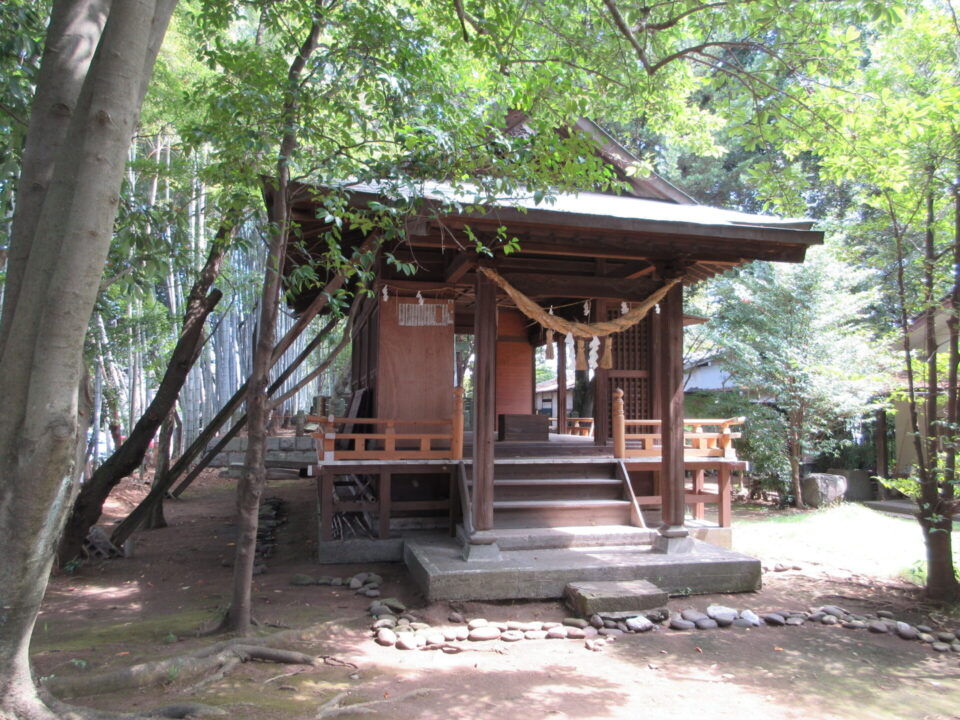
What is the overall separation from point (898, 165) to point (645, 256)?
8.85ft

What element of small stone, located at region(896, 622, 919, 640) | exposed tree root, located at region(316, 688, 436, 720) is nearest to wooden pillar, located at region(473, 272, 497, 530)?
exposed tree root, located at region(316, 688, 436, 720)

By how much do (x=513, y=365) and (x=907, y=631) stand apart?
8494mm

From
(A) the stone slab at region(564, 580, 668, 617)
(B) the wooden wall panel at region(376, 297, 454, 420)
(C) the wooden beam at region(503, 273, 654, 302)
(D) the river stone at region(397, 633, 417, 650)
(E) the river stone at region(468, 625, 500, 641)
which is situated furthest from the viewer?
(B) the wooden wall panel at region(376, 297, 454, 420)

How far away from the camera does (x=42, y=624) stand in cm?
574

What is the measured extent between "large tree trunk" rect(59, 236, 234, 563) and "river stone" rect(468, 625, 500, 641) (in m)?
5.06

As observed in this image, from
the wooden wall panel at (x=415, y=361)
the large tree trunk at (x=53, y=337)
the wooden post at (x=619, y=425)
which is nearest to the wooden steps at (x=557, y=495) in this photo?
the wooden post at (x=619, y=425)

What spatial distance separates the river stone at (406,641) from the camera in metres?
5.20

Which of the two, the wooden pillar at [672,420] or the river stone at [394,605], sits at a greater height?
the wooden pillar at [672,420]

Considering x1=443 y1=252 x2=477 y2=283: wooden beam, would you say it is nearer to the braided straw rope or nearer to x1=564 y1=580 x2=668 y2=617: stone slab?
the braided straw rope

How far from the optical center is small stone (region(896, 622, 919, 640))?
5.80m

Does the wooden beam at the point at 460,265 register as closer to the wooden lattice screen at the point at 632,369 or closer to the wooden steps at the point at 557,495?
the wooden steps at the point at 557,495

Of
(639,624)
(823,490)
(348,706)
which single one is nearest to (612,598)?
(639,624)

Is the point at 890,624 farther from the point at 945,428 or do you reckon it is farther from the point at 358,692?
the point at 358,692

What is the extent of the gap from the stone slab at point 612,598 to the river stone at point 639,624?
0.20 metres
